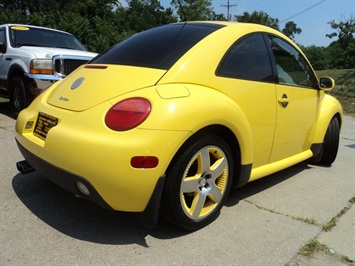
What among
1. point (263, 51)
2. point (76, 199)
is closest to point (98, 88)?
point (76, 199)

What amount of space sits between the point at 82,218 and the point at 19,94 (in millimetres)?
4344

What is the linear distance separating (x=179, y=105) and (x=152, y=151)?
0.38m

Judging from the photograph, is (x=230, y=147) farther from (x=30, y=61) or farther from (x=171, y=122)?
(x=30, y=61)

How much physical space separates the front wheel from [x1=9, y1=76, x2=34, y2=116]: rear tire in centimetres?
443

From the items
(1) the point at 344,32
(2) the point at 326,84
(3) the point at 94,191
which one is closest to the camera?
(3) the point at 94,191

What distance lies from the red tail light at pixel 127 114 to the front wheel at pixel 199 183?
41cm

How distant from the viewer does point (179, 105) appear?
2.43 metres

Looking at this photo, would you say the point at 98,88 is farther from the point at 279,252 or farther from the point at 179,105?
the point at 279,252

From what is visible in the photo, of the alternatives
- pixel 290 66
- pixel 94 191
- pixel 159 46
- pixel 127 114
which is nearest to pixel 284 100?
pixel 290 66

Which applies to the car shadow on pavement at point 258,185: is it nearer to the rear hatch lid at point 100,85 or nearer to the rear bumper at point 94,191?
the rear bumper at point 94,191

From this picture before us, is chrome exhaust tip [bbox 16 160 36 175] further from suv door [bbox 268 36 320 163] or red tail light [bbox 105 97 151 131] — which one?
suv door [bbox 268 36 320 163]

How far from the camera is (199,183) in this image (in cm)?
270

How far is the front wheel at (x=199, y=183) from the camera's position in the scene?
8.18 ft

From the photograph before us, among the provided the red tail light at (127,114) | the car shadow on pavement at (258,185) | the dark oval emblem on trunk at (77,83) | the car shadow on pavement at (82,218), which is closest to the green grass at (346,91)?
the car shadow on pavement at (258,185)
